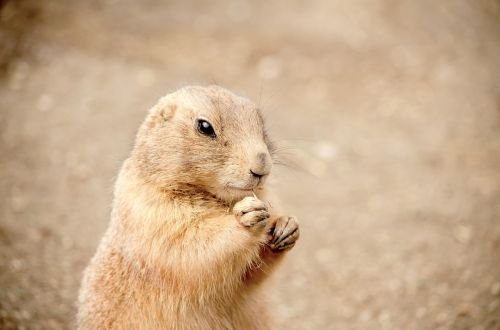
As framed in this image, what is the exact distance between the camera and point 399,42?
32.3 ft

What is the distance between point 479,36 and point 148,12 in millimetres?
6076

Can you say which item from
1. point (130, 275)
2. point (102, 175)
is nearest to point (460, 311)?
point (130, 275)

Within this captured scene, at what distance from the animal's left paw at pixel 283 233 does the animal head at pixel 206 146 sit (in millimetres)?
262

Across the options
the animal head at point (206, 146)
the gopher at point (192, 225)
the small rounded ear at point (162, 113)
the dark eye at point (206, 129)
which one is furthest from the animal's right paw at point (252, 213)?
the small rounded ear at point (162, 113)

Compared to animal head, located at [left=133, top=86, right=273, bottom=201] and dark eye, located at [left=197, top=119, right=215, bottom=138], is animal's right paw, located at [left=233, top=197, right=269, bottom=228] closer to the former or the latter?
animal head, located at [left=133, top=86, right=273, bottom=201]

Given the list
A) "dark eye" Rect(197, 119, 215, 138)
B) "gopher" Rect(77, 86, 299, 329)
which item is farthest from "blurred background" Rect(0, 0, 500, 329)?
"dark eye" Rect(197, 119, 215, 138)

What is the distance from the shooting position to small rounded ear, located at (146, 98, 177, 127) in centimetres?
370

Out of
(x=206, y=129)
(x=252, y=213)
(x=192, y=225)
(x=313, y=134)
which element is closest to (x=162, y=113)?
(x=206, y=129)

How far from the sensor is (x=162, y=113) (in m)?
3.73

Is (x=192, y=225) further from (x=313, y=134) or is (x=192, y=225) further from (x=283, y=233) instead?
(x=313, y=134)

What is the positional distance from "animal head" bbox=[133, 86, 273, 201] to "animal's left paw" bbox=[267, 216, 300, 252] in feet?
0.86

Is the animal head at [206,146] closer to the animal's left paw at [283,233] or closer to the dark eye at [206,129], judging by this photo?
the dark eye at [206,129]

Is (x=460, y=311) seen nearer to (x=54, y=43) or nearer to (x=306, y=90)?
Result: (x=306, y=90)

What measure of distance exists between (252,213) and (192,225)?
1.36 ft
